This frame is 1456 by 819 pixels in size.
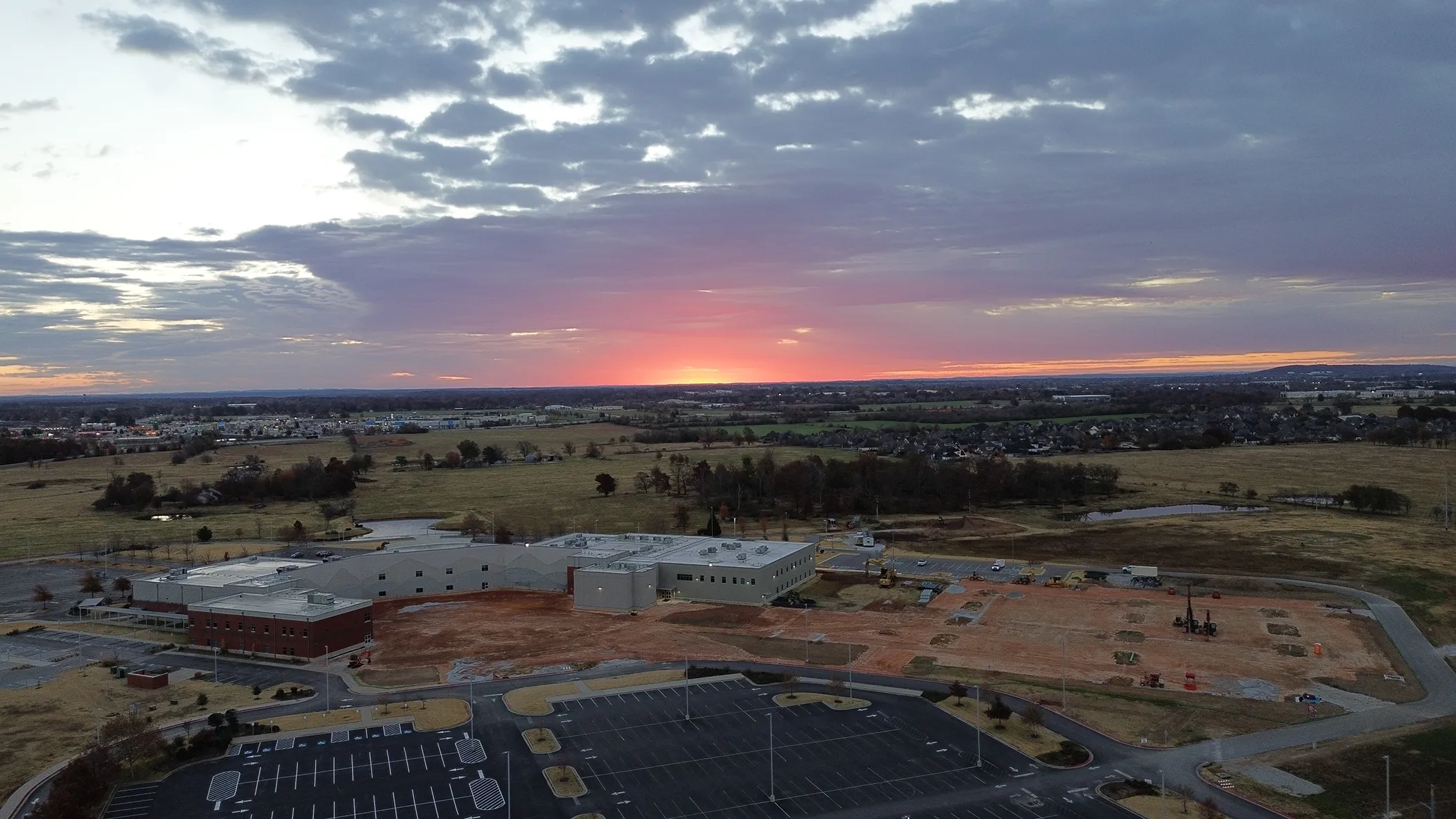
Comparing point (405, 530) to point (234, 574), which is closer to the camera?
point (234, 574)

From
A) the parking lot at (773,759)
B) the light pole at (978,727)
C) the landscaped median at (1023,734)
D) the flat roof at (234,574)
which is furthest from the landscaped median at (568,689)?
the flat roof at (234,574)

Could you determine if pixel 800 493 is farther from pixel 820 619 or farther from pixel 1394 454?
pixel 1394 454

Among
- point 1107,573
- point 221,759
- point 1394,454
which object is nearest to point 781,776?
point 221,759

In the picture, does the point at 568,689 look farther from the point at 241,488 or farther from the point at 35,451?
the point at 35,451

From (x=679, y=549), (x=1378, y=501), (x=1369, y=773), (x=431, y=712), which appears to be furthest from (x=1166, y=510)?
(x=431, y=712)

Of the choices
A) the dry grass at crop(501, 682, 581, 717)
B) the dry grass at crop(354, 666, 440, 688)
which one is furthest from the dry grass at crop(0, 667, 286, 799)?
the dry grass at crop(501, 682, 581, 717)

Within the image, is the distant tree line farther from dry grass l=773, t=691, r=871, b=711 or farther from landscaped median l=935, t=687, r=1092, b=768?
landscaped median l=935, t=687, r=1092, b=768

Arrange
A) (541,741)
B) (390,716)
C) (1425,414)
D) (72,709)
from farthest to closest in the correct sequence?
1. (1425,414)
2. (72,709)
3. (390,716)
4. (541,741)
